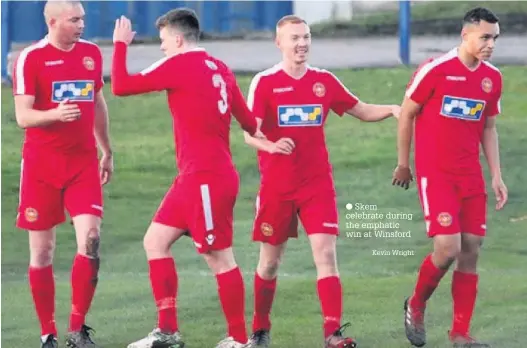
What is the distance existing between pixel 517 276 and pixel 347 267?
1180 mm

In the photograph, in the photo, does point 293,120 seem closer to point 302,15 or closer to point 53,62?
point 53,62

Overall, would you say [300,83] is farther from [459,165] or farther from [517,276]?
[517,276]

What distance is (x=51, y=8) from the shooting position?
24.5ft

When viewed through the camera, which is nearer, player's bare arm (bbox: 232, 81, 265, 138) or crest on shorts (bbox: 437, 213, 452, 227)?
player's bare arm (bbox: 232, 81, 265, 138)

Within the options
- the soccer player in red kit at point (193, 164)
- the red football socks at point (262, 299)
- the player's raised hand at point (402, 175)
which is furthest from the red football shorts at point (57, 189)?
the player's raised hand at point (402, 175)

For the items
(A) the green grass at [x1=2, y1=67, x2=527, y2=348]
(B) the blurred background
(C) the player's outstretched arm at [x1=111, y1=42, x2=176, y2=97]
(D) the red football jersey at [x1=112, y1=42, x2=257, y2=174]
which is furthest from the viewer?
(B) the blurred background

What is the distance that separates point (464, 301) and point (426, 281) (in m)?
0.26

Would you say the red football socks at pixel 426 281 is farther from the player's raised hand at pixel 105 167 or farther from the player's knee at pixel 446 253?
the player's raised hand at pixel 105 167

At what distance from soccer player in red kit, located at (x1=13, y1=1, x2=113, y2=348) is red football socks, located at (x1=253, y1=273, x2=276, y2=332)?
0.83 meters

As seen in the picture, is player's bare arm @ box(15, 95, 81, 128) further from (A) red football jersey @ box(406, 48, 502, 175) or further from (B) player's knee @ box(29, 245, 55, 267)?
(A) red football jersey @ box(406, 48, 502, 175)

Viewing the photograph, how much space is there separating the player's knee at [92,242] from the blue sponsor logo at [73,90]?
25.4 inches

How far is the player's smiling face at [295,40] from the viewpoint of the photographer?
7.44 metres

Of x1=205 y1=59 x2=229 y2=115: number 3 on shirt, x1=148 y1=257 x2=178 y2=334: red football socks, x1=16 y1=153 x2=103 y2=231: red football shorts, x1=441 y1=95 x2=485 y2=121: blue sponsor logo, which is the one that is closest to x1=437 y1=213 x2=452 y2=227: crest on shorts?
x1=441 y1=95 x2=485 y2=121: blue sponsor logo

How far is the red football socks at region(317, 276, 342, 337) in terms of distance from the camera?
24.2 feet
